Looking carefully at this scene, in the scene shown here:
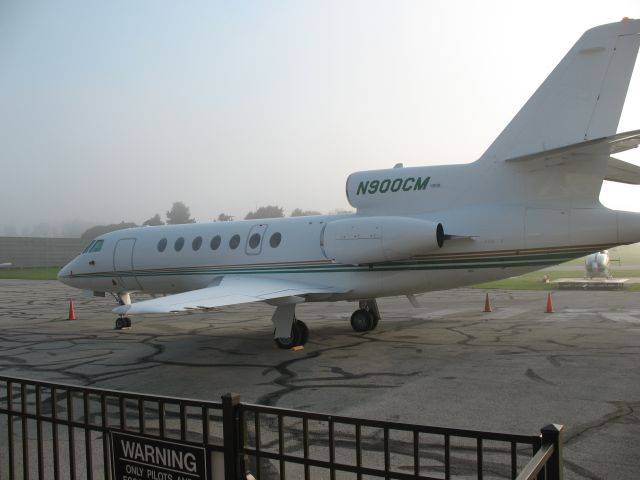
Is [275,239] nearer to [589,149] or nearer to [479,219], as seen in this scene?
[479,219]

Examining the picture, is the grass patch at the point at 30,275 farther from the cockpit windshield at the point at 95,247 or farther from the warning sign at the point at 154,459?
the warning sign at the point at 154,459

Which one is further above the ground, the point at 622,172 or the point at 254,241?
the point at 622,172

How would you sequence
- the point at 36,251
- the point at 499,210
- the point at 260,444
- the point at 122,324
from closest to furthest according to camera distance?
the point at 260,444 < the point at 499,210 < the point at 122,324 < the point at 36,251

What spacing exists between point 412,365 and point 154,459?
7.53 metres

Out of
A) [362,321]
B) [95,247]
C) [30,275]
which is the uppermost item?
[95,247]

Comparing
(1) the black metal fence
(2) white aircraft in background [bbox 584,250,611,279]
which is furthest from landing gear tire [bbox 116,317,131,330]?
(2) white aircraft in background [bbox 584,250,611,279]

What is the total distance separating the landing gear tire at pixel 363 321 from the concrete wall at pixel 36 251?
70.0 meters

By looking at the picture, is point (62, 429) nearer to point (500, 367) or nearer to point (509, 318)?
point (500, 367)

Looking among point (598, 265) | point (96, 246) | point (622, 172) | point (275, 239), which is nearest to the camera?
point (622, 172)

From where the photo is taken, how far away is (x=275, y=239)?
14.0 metres

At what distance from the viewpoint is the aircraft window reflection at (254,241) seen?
14.3m

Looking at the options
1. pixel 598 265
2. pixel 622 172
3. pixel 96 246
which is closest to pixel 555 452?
pixel 622 172

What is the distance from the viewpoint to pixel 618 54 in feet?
34.2

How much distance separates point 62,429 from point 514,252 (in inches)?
320
